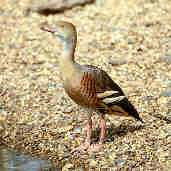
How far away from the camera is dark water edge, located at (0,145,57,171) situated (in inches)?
258

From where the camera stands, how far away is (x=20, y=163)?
6.68m

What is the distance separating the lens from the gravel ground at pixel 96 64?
22.0 ft

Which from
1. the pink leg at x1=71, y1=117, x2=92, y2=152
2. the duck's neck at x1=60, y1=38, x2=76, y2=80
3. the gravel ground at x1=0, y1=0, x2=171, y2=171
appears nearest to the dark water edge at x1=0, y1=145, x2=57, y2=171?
the gravel ground at x1=0, y1=0, x2=171, y2=171

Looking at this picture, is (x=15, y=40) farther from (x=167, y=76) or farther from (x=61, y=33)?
(x=61, y=33)

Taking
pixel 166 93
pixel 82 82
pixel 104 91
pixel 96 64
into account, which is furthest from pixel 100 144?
pixel 96 64

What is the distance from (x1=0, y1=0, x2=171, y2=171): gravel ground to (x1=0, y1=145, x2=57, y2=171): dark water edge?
5.8 inches

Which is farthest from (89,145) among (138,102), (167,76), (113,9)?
(113,9)

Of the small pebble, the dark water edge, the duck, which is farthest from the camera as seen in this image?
the small pebble

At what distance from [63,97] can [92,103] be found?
2042 mm

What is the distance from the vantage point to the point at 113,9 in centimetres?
1206

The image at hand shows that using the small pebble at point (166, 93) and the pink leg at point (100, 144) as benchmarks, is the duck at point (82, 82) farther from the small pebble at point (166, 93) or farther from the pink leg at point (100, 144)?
the small pebble at point (166, 93)

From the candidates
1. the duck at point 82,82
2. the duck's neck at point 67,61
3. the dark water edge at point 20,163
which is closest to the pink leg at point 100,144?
the duck at point 82,82

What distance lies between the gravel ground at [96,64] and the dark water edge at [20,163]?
0.48ft

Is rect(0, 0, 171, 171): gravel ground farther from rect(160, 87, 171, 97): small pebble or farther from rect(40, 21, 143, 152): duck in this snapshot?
rect(40, 21, 143, 152): duck
